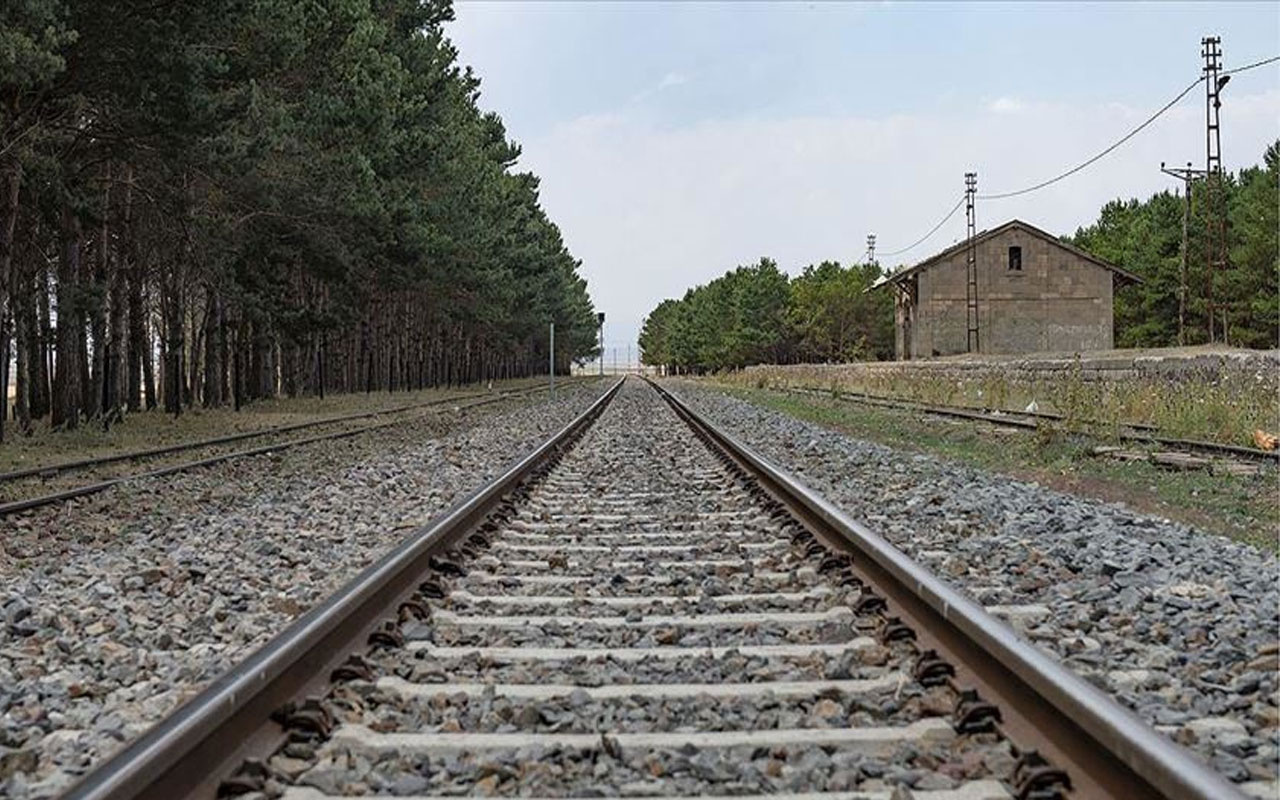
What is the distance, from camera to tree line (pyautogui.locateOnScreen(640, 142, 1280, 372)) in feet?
222

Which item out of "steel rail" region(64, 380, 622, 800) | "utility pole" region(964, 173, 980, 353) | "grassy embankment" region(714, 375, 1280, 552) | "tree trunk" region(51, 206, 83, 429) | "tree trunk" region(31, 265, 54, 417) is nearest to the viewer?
"steel rail" region(64, 380, 622, 800)

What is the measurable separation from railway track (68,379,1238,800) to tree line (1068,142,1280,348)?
5694 cm

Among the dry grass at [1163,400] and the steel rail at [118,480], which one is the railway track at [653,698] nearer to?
the steel rail at [118,480]

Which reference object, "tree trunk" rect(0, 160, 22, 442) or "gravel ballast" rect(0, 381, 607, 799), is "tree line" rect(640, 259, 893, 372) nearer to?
"tree trunk" rect(0, 160, 22, 442)

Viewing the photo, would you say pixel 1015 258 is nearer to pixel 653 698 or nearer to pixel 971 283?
pixel 971 283

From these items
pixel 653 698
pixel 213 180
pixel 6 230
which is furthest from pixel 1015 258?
pixel 653 698

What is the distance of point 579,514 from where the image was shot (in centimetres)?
912

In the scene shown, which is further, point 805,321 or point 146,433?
point 805,321

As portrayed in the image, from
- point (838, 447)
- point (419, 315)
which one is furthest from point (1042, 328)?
point (838, 447)

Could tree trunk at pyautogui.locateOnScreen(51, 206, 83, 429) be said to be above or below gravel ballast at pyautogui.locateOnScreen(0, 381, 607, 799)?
above

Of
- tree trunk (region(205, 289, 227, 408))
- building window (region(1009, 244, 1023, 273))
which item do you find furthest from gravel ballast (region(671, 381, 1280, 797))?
building window (region(1009, 244, 1023, 273))

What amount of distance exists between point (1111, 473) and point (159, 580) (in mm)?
9061

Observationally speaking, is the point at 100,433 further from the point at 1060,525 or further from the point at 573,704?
the point at 573,704

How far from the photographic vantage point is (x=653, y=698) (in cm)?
393
